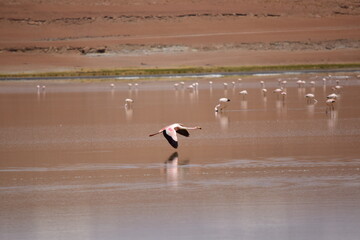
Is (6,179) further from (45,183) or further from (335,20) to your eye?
(335,20)

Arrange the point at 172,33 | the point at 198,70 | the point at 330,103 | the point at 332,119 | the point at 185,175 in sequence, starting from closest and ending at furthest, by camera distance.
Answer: the point at 185,175 → the point at 332,119 → the point at 330,103 → the point at 198,70 → the point at 172,33

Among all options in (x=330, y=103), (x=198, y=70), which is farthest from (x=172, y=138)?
(x=198, y=70)

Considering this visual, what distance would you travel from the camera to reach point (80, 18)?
245 ft

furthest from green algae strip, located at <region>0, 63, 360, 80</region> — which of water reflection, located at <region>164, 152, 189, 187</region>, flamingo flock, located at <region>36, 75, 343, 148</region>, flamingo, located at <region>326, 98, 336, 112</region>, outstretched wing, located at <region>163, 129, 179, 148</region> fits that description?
water reflection, located at <region>164, 152, 189, 187</region>

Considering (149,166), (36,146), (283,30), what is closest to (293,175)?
(149,166)

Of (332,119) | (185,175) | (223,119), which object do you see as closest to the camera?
(185,175)

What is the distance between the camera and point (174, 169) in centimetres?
1231

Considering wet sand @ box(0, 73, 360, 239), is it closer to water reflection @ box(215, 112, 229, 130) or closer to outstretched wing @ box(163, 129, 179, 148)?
water reflection @ box(215, 112, 229, 130)

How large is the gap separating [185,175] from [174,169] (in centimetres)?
59

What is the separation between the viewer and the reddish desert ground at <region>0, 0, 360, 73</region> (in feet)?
196

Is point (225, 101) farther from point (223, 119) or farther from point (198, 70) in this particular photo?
point (198, 70)

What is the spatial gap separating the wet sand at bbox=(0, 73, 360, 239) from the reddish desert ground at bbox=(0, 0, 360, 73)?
3675 centimetres

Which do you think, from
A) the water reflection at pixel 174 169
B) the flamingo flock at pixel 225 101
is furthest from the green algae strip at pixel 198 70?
the water reflection at pixel 174 169

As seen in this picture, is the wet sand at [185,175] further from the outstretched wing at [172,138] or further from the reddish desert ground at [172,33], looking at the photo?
the reddish desert ground at [172,33]
